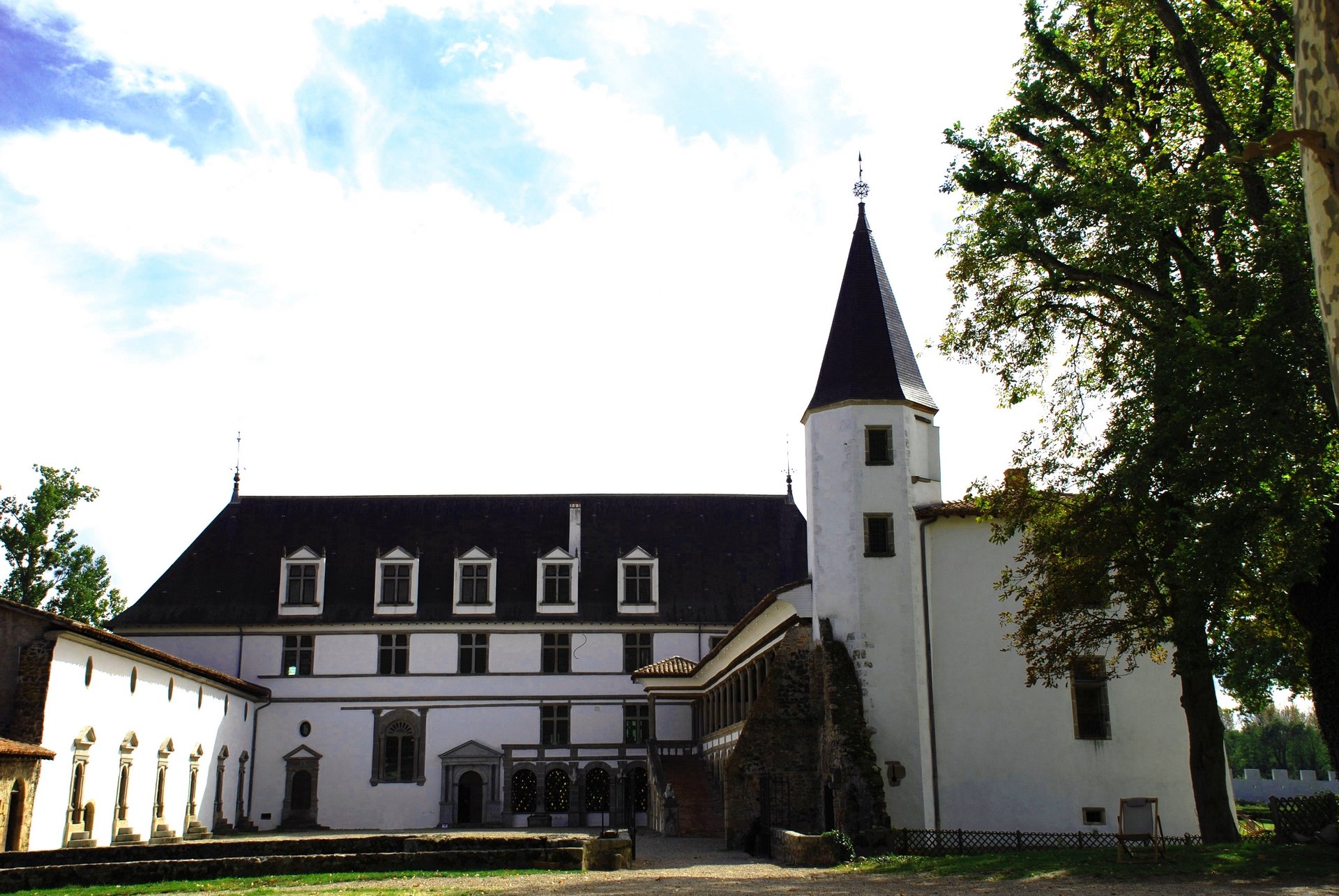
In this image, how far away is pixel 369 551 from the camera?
152 ft

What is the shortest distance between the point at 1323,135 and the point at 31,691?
2652 cm

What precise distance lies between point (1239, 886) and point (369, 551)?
37.3 m

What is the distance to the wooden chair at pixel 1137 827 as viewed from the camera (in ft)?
58.6

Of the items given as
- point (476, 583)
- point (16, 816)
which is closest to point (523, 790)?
point (476, 583)

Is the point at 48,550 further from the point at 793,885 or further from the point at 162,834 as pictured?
the point at 793,885

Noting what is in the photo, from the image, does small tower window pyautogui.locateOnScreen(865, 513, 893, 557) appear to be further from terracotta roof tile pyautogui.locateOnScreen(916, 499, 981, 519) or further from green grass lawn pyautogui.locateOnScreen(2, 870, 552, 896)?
green grass lawn pyautogui.locateOnScreen(2, 870, 552, 896)

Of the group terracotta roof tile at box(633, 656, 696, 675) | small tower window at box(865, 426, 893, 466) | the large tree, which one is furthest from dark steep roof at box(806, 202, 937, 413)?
terracotta roof tile at box(633, 656, 696, 675)

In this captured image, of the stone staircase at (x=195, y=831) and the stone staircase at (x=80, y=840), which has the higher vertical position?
the stone staircase at (x=80, y=840)

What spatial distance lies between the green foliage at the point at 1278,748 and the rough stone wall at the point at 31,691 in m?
58.9

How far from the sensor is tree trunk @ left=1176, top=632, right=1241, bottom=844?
20281mm

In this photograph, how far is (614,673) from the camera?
43.3 m

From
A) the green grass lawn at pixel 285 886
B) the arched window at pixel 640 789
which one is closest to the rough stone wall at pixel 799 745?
the green grass lawn at pixel 285 886

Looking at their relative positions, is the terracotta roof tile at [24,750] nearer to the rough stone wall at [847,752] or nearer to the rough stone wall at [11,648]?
the rough stone wall at [11,648]

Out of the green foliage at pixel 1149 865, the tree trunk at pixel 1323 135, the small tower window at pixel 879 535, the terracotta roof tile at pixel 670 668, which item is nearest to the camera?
the tree trunk at pixel 1323 135
